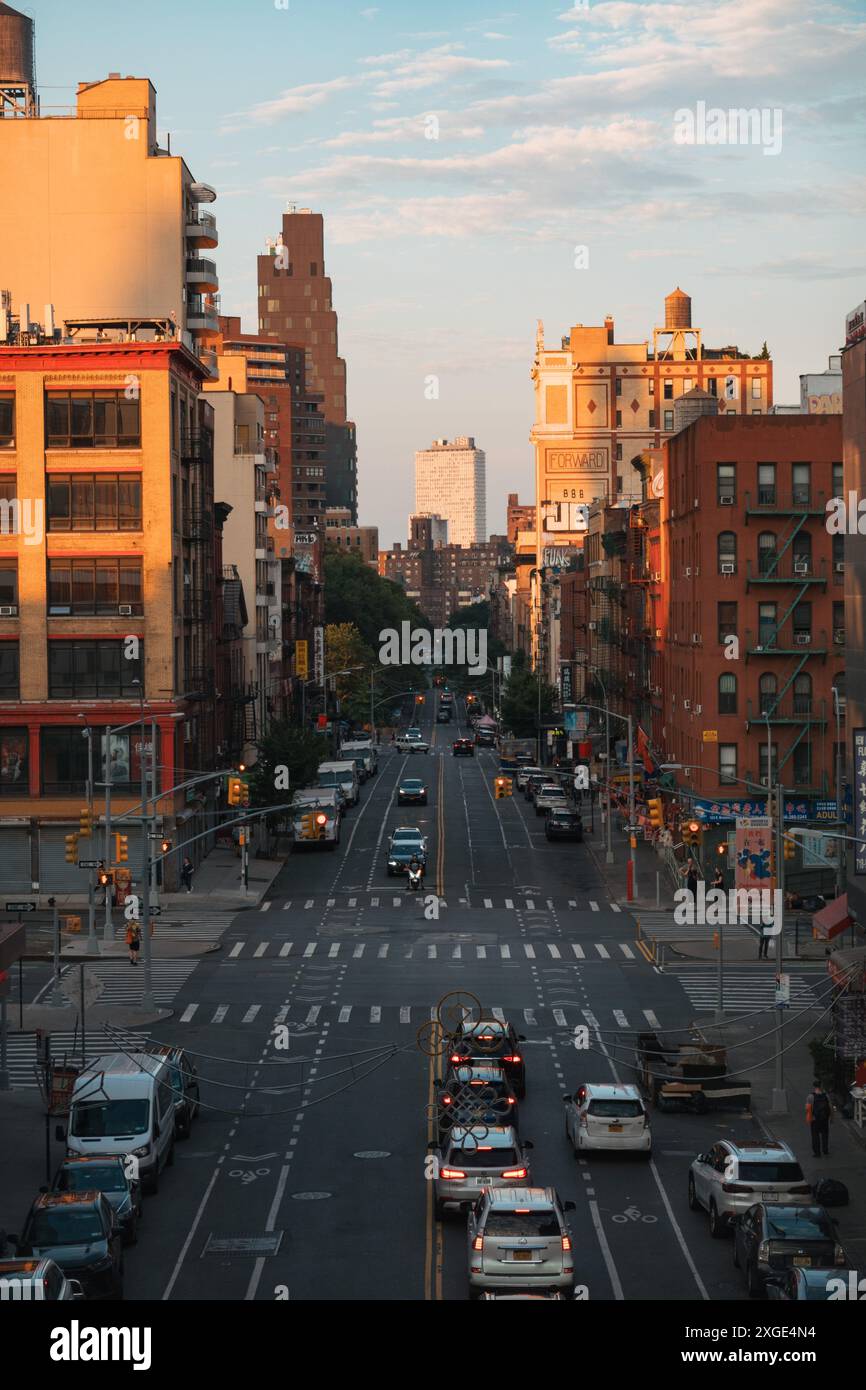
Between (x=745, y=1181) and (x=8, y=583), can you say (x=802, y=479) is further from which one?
(x=745, y=1181)

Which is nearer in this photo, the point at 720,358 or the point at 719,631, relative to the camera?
the point at 719,631

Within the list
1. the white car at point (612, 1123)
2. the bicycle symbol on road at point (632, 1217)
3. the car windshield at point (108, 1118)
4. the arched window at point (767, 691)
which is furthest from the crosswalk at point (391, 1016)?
the arched window at point (767, 691)

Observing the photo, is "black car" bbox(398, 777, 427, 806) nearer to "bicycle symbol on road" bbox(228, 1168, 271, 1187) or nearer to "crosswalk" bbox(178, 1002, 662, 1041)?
"crosswalk" bbox(178, 1002, 662, 1041)

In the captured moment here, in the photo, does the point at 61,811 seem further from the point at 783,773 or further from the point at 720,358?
the point at 720,358

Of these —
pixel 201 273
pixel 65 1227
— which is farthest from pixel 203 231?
pixel 65 1227

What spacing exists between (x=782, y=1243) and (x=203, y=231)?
66.4 m

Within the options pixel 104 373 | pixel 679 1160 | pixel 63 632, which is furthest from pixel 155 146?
pixel 679 1160

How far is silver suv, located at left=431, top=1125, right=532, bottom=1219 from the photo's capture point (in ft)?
84.7

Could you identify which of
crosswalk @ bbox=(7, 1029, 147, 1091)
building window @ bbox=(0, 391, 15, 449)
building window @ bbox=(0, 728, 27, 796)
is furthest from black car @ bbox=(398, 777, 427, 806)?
crosswalk @ bbox=(7, 1029, 147, 1091)

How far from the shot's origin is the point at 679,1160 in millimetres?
30250

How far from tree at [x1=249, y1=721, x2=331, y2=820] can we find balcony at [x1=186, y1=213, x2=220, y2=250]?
76.1 feet

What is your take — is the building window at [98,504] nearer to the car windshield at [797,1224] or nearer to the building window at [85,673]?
the building window at [85,673]

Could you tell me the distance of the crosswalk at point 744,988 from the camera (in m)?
44.8

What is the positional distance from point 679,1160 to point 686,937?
87.4 ft
